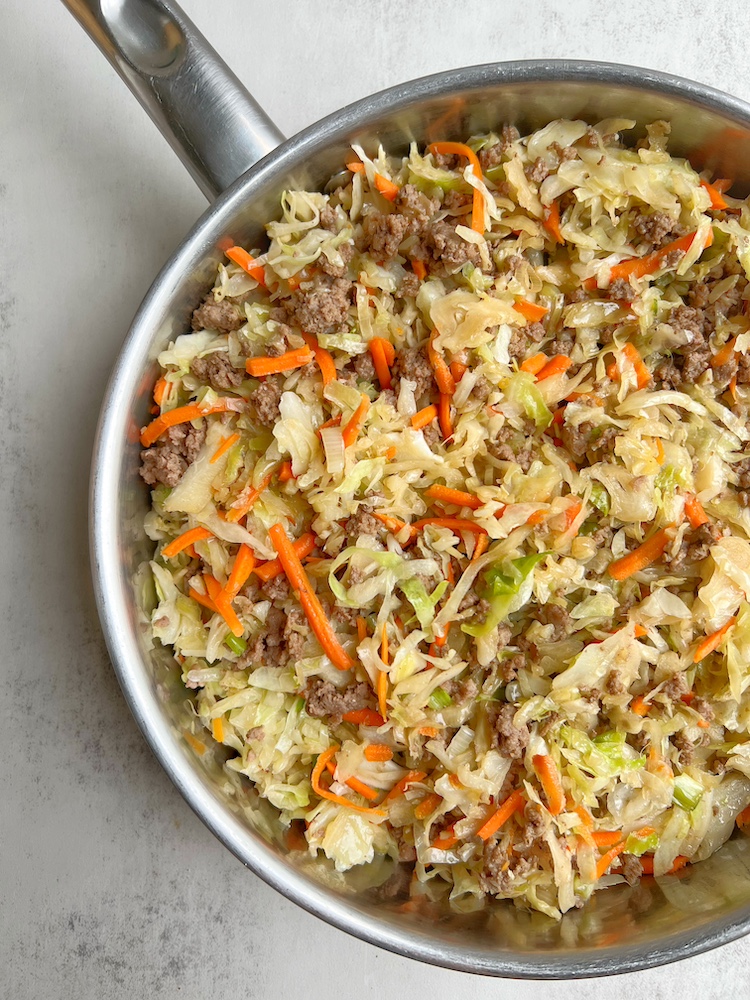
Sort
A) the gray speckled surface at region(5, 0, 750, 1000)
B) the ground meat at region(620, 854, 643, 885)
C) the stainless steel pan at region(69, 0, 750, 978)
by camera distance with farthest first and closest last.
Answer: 1. the gray speckled surface at region(5, 0, 750, 1000)
2. the ground meat at region(620, 854, 643, 885)
3. the stainless steel pan at region(69, 0, 750, 978)

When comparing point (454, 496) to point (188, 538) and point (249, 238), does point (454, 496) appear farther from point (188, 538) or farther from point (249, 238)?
point (249, 238)

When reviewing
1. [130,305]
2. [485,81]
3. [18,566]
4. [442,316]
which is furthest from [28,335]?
[485,81]

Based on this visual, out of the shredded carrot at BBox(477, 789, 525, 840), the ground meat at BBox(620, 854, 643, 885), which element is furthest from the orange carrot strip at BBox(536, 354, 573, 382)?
the ground meat at BBox(620, 854, 643, 885)

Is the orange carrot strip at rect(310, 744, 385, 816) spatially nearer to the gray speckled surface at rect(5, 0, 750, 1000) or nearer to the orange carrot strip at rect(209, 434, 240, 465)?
the gray speckled surface at rect(5, 0, 750, 1000)

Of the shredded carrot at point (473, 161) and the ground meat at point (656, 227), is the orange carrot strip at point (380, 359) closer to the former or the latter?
the shredded carrot at point (473, 161)

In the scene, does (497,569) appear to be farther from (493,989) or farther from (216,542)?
(493,989)

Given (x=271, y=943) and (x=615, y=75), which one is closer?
(x=615, y=75)
